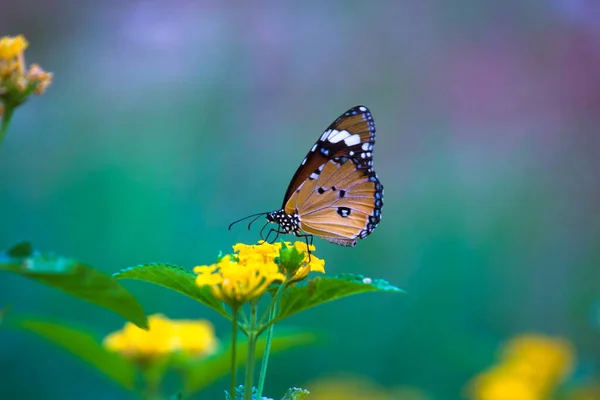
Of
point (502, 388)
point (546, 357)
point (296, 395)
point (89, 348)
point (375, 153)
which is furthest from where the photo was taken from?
point (375, 153)

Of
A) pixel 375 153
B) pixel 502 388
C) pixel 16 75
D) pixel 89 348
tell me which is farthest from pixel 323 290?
pixel 375 153

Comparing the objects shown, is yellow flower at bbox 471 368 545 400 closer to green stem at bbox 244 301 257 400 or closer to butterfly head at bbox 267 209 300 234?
butterfly head at bbox 267 209 300 234

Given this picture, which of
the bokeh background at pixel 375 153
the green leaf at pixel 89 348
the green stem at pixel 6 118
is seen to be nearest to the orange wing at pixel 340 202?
the green leaf at pixel 89 348

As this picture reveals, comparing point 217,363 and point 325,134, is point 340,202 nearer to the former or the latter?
point 325,134

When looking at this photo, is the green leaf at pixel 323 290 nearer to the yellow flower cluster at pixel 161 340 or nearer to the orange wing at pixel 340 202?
the yellow flower cluster at pixel 161 340

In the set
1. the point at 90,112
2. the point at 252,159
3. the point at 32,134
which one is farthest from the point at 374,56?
the point at 32,134
